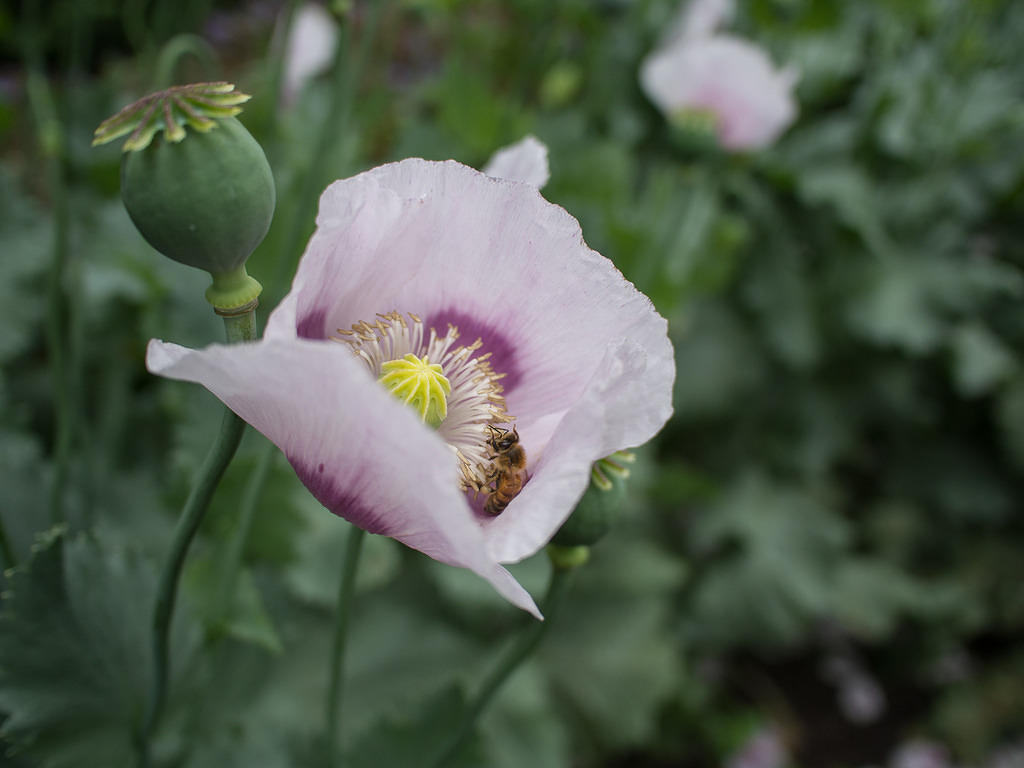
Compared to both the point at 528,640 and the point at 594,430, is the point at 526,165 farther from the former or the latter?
the point at 528,640

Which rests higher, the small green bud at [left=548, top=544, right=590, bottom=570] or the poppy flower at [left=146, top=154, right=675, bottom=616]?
the poppy flower at [left=146, top=154, right=675, bottom=616]

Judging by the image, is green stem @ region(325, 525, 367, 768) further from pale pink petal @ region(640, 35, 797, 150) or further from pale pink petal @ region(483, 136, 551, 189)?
pale pink petal @ region(640, 35, 797, 150)

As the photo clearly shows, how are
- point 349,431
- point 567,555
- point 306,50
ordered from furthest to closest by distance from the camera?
point 306,50 < point 567,555 < point 349,431

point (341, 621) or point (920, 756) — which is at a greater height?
point (341, 621)

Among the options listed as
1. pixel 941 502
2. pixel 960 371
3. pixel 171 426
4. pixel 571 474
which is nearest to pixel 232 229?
pixel 571 474

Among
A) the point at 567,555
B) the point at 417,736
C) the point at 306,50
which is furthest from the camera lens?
the point at 306,50

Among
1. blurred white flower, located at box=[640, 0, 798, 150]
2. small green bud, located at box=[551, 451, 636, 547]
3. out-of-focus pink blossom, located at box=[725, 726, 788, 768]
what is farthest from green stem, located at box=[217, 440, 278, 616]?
out-of-focus pink blossom, located at box=[725, 726, 788, 768]

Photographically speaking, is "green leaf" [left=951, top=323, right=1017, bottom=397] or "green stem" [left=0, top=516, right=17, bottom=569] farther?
"green leaf" [left=951, top=323, right=1017, bottom=397]

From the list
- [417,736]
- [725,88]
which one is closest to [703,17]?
[725,88]
